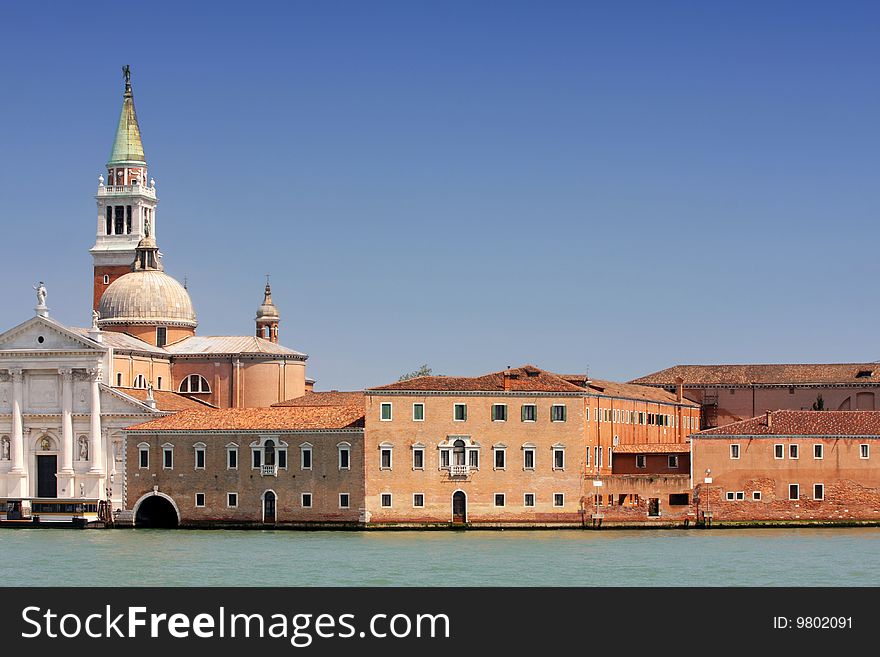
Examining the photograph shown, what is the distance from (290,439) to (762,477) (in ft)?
43.7

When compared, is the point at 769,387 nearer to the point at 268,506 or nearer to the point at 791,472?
the point at 791,472

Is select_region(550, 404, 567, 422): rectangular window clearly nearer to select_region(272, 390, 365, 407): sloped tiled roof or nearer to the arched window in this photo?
select_region(272, 390, 365, 407): sloped tiled roof

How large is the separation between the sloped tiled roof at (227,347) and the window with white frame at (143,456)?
13188 millimetres

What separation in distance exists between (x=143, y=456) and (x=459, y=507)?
9.79 m

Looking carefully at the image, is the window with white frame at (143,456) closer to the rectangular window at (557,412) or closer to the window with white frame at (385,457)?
the window with white frame at (385,457)

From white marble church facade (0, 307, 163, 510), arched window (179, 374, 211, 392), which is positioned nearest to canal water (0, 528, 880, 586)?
white marble church facade (0, 307, 163, 510)

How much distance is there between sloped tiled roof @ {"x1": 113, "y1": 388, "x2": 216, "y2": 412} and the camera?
6488 centimetres

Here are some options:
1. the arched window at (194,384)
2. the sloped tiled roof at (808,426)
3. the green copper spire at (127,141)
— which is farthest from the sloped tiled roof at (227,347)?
the sloped tiled roof at (808,426)

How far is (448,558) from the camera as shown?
45.1 meters
